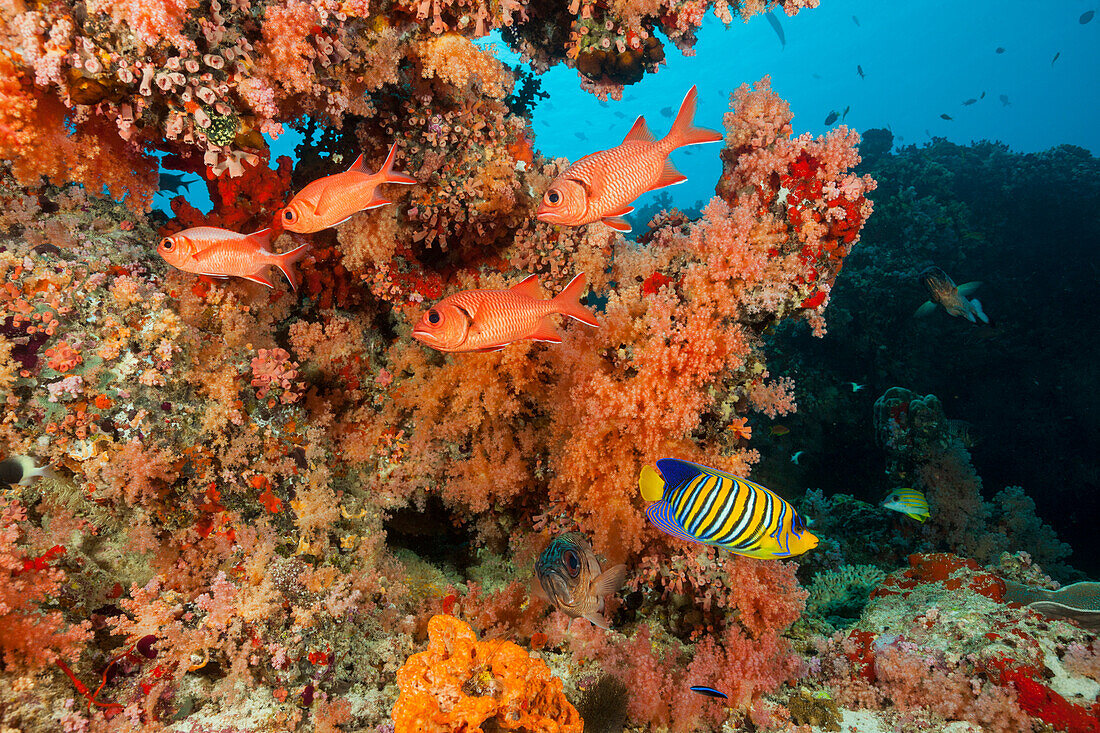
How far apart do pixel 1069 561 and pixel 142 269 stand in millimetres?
17280

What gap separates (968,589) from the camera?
406 centimetres

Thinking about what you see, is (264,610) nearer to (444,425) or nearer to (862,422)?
(444,425)

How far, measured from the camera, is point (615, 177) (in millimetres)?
2324

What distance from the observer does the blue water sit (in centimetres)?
7131

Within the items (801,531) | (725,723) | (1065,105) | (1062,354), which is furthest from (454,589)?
(1065,105)

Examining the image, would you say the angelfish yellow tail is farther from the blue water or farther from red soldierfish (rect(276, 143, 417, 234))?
the blue water

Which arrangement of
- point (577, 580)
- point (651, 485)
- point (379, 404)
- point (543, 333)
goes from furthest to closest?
point (379, 404)
point (577, 580)
point (543, 333)
point (651, 485)

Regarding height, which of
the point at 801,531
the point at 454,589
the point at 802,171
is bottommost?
the point at 454,589

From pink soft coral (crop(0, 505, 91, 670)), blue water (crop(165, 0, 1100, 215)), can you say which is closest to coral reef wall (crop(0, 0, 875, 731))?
pink soft coral (crop(0, 505, 91, 670))

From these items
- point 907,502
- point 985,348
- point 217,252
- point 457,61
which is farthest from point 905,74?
point 217,252

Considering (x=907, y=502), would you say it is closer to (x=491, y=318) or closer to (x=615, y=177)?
(x=615, y=177)

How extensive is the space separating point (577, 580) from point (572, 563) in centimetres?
10

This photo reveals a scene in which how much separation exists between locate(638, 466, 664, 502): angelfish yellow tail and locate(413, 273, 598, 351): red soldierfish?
0.84 m

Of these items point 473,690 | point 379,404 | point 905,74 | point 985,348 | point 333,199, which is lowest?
point 473,690
